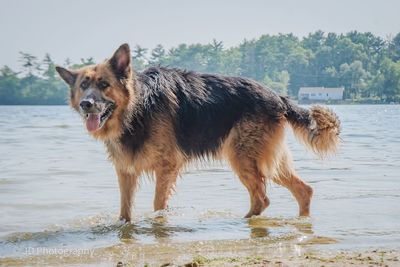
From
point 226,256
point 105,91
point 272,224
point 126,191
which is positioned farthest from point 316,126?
point 226,256

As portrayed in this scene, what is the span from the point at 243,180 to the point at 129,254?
2716 millimetres

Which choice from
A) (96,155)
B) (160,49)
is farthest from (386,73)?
(96,155)

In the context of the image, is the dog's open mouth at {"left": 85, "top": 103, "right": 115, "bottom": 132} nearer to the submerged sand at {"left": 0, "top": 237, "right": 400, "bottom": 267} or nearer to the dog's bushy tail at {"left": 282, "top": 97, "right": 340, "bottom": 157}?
the submerged sand at {"left": 0, "top": 237, "right": 400, "bottom": 267}

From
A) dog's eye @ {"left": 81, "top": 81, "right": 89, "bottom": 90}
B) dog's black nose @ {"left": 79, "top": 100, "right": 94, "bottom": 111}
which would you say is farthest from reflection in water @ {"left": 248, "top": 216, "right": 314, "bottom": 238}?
dog's eye @ {"left": 81, "top": 81, "right": 89, "bottom": 90}

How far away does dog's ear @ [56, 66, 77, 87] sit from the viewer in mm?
7996

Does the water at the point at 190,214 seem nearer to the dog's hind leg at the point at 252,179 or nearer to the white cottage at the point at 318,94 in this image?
the dog's hind leg at the point at 252,179

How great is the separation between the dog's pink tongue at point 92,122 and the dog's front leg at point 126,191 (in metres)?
0.71

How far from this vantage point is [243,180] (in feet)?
28.3

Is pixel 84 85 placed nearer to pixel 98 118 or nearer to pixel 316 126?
pixel 98 118

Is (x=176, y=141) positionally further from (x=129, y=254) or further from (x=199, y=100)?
(x=129, y=254)

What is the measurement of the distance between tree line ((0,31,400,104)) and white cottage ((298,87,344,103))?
336 centimetres

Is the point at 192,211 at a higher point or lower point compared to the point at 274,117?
lower

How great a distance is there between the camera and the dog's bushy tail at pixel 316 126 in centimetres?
879

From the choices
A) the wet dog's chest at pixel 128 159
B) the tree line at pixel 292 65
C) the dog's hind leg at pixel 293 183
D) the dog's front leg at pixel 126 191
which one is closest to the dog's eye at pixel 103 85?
the wet dog's chest at pixel 128 159
